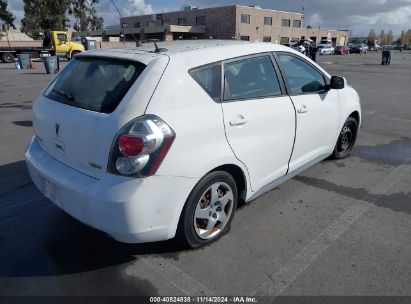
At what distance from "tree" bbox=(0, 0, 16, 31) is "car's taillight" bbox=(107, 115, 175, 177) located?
61372mm

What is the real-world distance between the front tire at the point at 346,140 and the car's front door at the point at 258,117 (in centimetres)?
165

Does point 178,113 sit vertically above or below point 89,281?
above

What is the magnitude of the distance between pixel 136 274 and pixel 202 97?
1467mm

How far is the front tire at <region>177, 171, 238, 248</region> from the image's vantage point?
275 centimetres

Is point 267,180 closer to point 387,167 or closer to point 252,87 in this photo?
point 252,87

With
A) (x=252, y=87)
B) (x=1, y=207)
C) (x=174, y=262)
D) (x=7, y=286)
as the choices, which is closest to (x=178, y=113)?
(x=252, y=87)

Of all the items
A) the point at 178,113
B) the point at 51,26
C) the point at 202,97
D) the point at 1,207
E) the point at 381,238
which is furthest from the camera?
the point at 51,26

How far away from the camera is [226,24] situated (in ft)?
240

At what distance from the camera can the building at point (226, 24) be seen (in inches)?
2805

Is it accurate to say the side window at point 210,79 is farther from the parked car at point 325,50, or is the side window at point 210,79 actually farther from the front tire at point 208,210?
the parked car at point 325,50

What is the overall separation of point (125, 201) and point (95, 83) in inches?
42.0

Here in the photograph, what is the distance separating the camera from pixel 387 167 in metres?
4.94

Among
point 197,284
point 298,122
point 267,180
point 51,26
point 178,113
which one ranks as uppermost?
point 51,26

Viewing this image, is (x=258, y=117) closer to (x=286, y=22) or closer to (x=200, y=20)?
(x=200, y=20)
